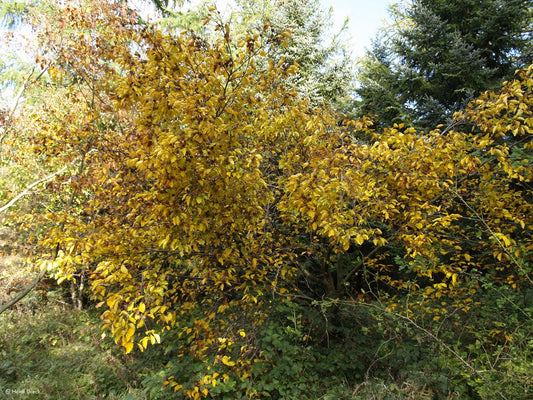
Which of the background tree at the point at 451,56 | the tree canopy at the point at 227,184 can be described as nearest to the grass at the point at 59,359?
the tree canopy at the point at 227,184

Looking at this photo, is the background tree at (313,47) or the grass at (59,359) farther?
the background tree at (313,47)

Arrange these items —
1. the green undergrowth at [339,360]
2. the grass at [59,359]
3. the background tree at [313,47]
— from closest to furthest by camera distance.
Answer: the green undergrowth at [339,360], the grass at [59,359], the background tree at [313,47]

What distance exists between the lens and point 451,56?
5770 mm

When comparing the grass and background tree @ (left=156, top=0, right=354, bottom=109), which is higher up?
background tree @ (left=156, top=0, right=354, bottom=109)

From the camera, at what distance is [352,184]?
2357 mm

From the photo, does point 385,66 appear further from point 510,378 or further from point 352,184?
point 510,378

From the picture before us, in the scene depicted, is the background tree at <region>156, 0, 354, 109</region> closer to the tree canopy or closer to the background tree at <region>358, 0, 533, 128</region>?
the background tree at <region>358, 0, 533, 128</region>

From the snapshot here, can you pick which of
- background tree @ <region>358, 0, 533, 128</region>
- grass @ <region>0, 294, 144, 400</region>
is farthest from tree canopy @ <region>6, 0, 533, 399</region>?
background tree @ <region>358, 0, 533, 128</region>

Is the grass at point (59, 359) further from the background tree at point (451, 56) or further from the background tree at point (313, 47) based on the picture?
the background tree at point (313, 47)

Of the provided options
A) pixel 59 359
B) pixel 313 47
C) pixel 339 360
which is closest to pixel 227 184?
pixel 339 360

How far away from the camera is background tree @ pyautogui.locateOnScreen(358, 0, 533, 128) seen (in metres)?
5.42

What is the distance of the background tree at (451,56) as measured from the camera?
5422 millimetres

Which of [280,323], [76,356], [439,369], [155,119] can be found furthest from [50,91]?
[439,369]

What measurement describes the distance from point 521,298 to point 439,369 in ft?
5.24
